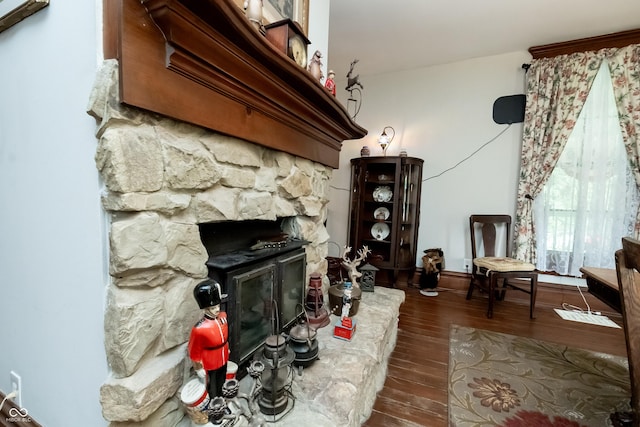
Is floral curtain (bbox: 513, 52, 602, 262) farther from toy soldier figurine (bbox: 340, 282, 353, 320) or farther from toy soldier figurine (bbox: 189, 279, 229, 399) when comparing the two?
toy soldier figurine (bbox: 189, 279, 229, 399)

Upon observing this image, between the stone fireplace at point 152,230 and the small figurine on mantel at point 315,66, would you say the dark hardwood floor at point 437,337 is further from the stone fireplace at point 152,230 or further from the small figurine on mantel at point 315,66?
the small figurine on mantel at point 315,66

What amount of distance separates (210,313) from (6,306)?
95 cm

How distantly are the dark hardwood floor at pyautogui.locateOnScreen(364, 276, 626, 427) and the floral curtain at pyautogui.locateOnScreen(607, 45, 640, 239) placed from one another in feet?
3.81

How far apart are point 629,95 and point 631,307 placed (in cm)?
285

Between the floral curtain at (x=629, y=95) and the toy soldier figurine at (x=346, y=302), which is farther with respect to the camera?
the floral curtain at (x=629, y=95)

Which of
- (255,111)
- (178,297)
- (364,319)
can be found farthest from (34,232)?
(364,319)

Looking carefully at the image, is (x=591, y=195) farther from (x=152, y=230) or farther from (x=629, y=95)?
(x=152, y=230)

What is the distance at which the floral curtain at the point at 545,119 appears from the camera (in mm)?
2799

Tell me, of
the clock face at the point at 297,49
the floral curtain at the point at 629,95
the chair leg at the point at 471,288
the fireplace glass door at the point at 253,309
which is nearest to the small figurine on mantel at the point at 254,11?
the clock face at the point at 297,49

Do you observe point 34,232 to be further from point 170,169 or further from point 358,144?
point 358,144

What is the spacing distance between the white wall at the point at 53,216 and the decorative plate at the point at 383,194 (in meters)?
2.99

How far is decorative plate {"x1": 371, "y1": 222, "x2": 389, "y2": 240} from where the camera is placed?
3465 millimetres

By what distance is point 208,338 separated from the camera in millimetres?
813

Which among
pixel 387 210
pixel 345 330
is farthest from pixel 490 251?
pixel 345 330
